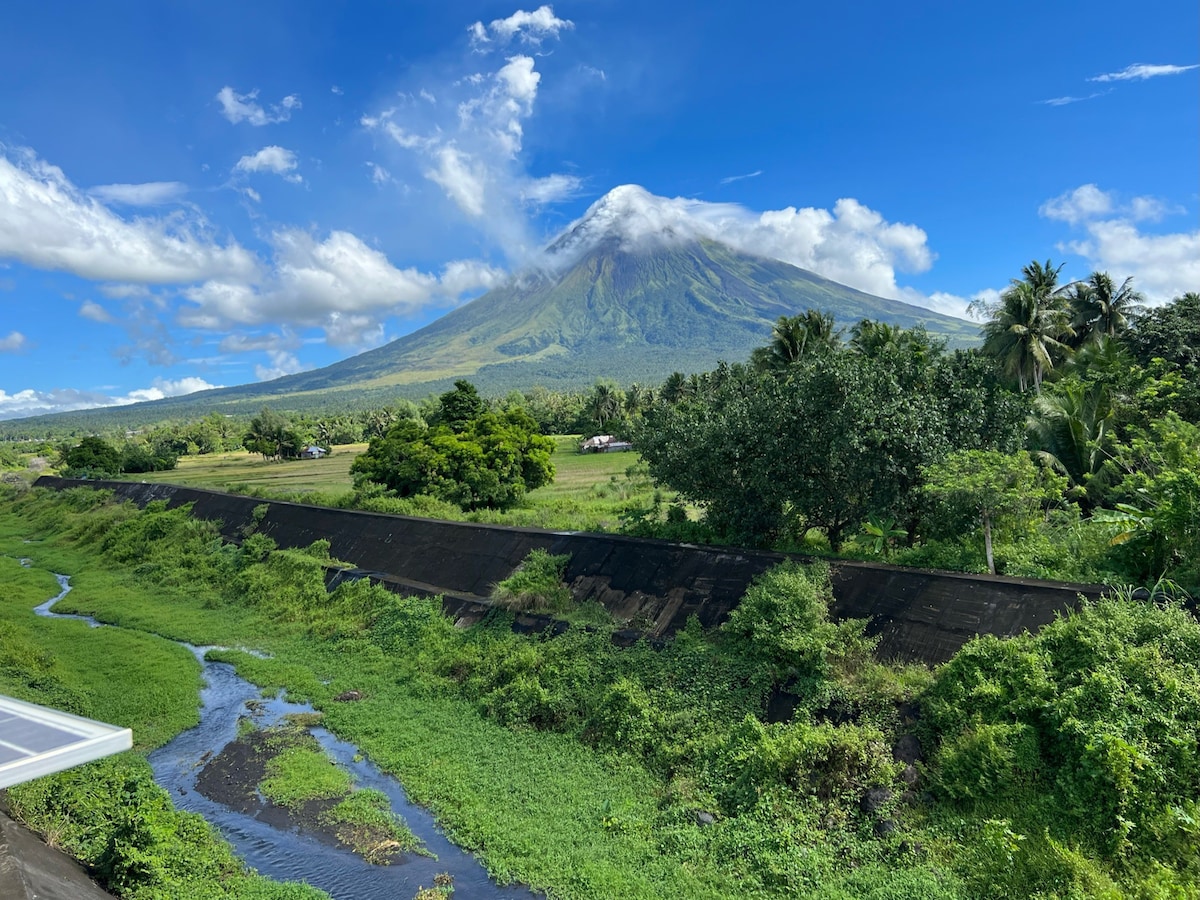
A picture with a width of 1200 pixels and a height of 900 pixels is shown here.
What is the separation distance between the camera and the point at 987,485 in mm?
12367

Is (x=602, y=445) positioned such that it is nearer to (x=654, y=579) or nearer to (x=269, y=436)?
(x=269, y=436)

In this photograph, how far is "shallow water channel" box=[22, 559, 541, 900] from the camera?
355 inches

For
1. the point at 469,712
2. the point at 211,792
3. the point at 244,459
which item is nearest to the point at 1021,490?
the point at 469,712

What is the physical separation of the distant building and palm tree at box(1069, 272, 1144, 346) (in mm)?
41635

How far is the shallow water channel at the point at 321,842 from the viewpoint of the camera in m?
9.02

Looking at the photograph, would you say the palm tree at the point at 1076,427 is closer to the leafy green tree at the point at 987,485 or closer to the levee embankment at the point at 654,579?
the leafy green tree at the point at 987,485

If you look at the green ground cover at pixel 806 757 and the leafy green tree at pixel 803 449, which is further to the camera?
the leafy green tree at pixel 803 449

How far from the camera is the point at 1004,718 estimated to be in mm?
8898

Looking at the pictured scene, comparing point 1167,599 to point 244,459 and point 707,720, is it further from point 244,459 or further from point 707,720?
point 244,459

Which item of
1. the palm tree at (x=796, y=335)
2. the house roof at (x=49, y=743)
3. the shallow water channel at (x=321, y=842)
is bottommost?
the shallow water channel at (x=321, y=842)

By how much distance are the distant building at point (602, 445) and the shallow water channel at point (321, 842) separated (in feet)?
183

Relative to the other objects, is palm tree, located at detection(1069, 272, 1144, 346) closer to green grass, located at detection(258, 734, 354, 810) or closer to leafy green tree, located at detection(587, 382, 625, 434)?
green grass, located at detection(258, 734, 354, 810)

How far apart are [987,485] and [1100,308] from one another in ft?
85.3

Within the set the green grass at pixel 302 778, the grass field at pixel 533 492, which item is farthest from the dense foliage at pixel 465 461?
the green grass at pixel 302 778
